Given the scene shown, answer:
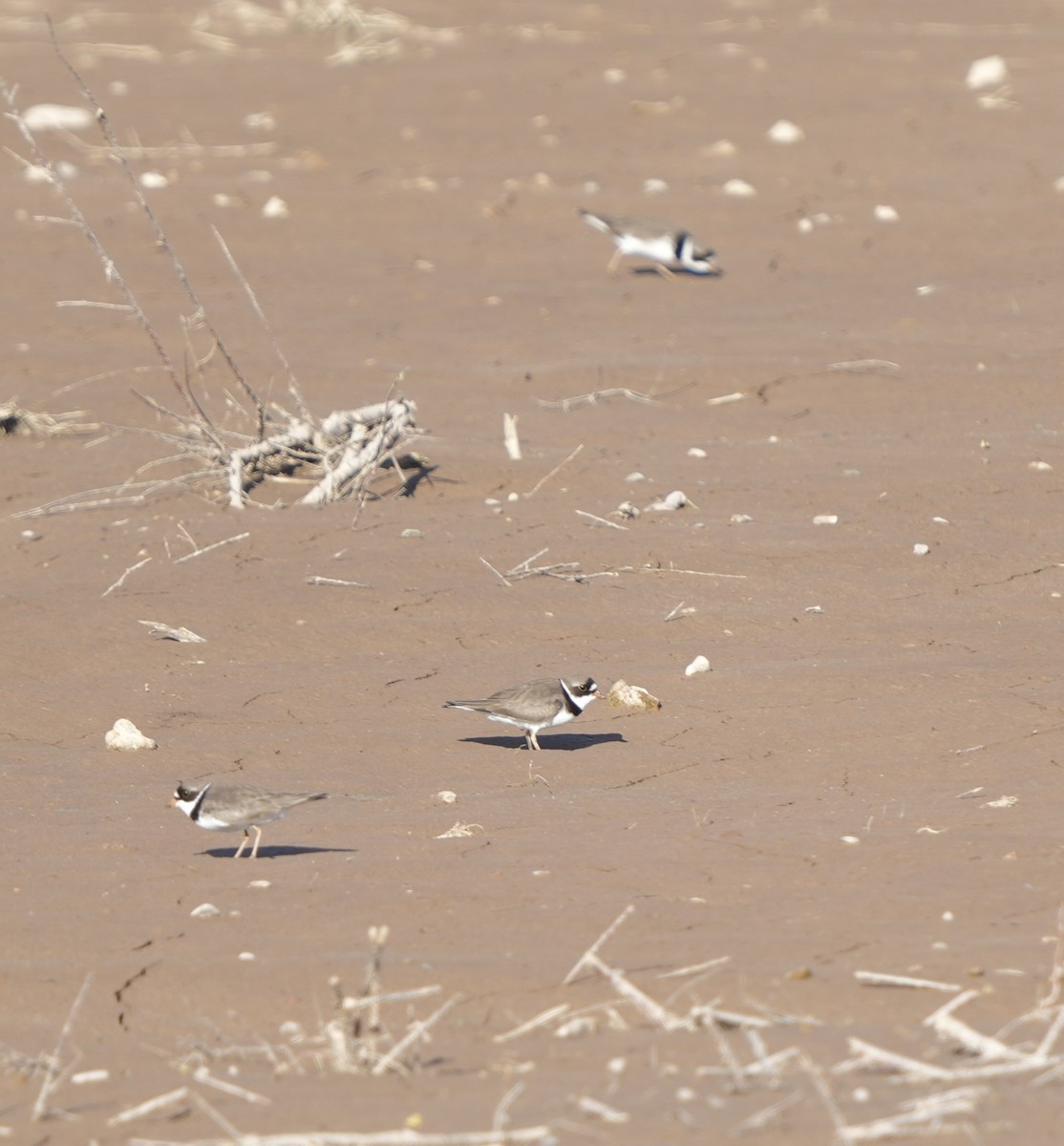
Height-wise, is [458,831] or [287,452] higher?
[458,831]

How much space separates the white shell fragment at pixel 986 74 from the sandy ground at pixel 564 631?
0.85 ft

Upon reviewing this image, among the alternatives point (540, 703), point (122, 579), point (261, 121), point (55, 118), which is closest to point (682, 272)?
point (261, 121)

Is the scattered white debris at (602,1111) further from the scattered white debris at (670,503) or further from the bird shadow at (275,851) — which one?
the scattered white debris at (670,503)

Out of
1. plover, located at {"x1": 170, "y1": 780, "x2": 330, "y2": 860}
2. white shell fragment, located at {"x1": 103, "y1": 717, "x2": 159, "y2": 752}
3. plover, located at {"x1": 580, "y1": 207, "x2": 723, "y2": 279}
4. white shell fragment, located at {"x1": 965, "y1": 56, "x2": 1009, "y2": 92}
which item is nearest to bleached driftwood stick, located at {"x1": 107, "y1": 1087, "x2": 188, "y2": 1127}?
plover, located at {"x1": 170, "y1": 780, "x2": 330, "y2": 860}

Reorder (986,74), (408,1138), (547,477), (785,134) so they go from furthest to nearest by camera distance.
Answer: (986,74)
(785,134)
(547,477)
(408,1138)

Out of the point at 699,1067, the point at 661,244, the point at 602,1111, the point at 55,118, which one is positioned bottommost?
the point at 55,118

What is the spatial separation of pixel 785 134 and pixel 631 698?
33.6 ft

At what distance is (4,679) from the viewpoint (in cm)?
711

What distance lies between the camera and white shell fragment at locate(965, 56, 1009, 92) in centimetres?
1698

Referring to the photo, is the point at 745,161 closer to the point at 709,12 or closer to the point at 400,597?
the point at 709,12

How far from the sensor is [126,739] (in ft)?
20.9

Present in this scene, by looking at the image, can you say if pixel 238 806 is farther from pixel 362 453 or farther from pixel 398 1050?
pixel 362 453

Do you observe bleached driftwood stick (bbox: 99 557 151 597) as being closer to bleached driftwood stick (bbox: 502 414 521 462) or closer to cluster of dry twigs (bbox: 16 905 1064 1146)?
bleached driftwood stick (bbox: 502 414 521 462)

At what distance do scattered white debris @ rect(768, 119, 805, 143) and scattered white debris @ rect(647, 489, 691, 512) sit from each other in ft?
26.2
